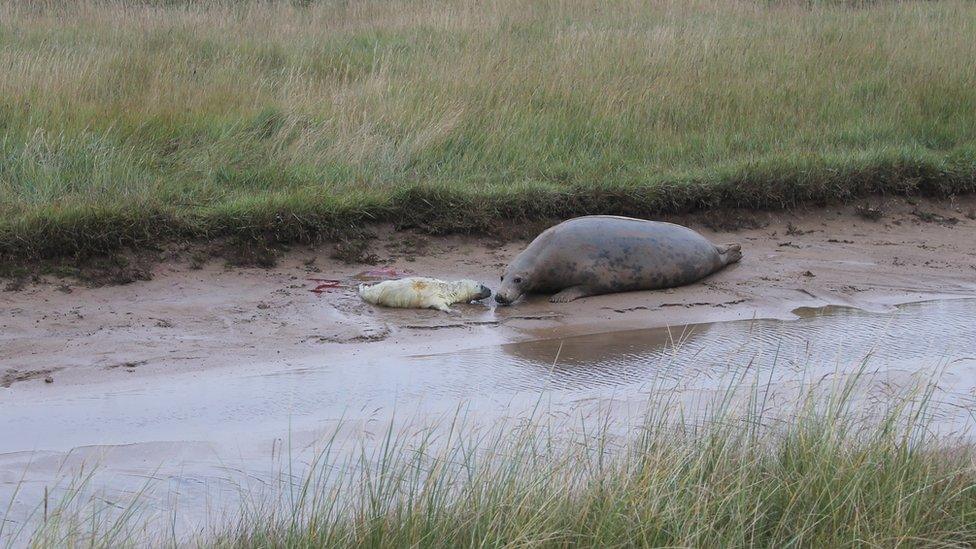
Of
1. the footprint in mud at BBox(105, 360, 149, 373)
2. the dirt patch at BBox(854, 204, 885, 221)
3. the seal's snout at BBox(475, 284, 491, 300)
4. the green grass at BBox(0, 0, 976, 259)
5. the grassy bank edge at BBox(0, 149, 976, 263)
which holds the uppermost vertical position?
the green grass at BBox(0, 0, 976, 259)

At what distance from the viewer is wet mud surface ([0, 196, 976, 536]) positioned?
14.7 ft

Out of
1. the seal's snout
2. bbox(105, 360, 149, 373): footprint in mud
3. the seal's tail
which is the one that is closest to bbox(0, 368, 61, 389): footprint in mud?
bbox(105, 360, 149, 373): footprint in mud

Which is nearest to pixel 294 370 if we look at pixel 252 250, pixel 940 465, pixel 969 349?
pixel 252 250

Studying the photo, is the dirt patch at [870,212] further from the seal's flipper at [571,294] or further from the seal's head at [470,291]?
the seal's head at [470,291]

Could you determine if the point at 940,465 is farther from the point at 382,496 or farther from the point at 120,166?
the point at 120,166

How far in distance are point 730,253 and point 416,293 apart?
2.38 metres

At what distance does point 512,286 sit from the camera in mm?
6672

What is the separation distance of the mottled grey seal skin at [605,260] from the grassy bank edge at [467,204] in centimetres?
94

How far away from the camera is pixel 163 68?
9812mm

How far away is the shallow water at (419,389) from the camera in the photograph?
429cm

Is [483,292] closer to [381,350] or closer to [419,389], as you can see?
[381,350]

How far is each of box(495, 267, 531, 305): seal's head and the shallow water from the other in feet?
1.59

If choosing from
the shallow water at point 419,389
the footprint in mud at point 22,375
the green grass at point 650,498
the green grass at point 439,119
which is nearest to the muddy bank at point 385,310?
the footprint in mud at point 22,375

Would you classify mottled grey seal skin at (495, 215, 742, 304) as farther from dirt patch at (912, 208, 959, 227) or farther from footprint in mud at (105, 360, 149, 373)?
dirt patch at (912, 208, 959, 227)
